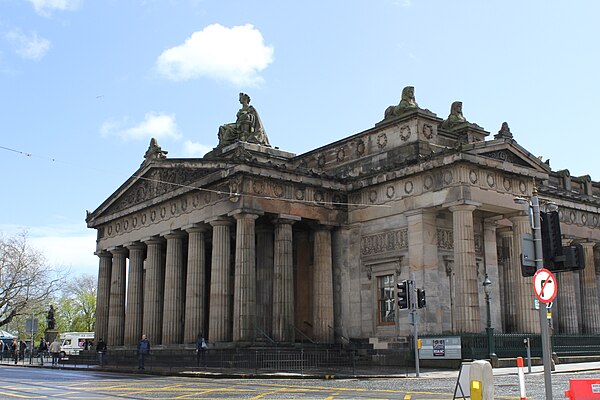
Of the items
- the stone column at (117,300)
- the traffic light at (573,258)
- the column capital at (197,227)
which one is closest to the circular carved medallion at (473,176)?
the column capital at (197,227)

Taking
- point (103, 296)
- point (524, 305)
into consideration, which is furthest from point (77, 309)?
point (524, 305)

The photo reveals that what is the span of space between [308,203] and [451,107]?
13339 mm

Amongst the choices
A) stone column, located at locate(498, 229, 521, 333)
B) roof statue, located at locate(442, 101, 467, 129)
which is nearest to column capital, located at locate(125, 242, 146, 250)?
roof statue, located at locate(442, 101, 467, 129)

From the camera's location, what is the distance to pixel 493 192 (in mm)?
34750

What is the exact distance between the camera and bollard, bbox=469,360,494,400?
12688 millimetres

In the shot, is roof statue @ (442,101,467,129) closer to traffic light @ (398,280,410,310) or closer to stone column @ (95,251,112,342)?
traffic light @ (398,280,410,310)

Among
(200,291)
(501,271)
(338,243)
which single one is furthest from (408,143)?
(200,291)

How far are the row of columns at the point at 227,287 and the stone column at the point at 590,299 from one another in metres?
19.9

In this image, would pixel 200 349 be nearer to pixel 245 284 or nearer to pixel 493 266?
pixel 245 284

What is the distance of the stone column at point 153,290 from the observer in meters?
43.3

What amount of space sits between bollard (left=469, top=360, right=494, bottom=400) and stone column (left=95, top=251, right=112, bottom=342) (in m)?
40.2

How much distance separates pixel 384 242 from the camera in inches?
1469

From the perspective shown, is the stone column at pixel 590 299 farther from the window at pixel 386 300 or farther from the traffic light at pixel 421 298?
the traffic light at pixel 421 298

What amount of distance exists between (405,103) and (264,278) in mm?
12638
